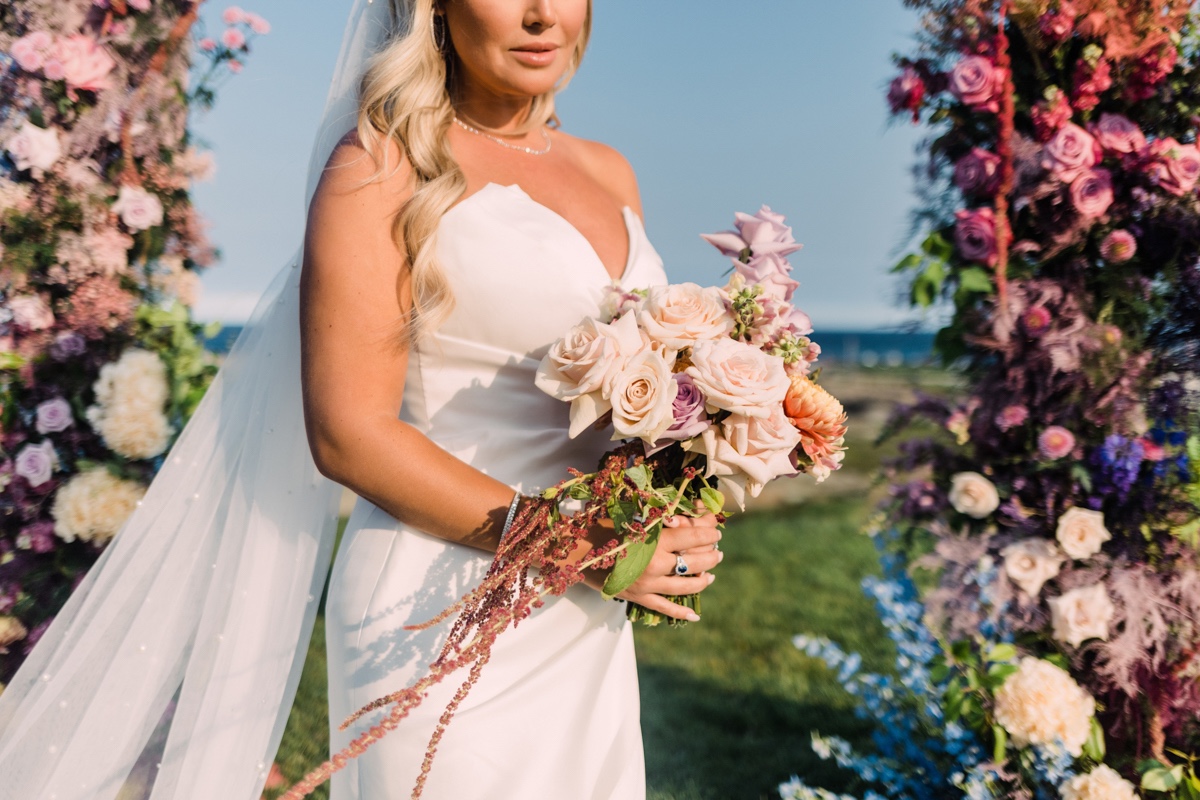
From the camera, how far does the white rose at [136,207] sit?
3.71 meters

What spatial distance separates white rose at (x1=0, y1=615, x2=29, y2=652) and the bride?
119 cm

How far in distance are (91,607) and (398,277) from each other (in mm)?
1257

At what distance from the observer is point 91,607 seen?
2484 mm

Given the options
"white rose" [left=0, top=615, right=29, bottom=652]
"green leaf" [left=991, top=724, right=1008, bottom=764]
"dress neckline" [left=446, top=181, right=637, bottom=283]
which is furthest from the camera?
"white rose" [left=0, top=615, right=29, bottom=652]

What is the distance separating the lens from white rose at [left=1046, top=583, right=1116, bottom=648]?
2.88m

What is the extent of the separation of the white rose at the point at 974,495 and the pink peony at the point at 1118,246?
2.53ft

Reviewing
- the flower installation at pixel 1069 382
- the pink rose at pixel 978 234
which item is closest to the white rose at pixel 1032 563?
the flower installation at pixel 1069 382

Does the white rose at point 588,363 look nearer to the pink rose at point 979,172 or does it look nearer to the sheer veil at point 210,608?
the sheer veil at point 210,608

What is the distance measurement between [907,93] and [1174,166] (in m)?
0.80

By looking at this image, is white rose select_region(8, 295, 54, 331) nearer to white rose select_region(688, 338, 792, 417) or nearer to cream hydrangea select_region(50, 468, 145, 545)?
cream hydrangea select_region(50, 468, 145, 545)

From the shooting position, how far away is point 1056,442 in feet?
9.53

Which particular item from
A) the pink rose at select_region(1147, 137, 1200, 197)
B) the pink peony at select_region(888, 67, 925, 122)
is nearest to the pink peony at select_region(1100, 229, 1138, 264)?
the pink rose at select_region(1147, 137, 1200, 197)

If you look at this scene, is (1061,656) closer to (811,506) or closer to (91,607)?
(91,607)

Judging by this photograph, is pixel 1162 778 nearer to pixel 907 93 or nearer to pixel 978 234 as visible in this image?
pixel 978 234
